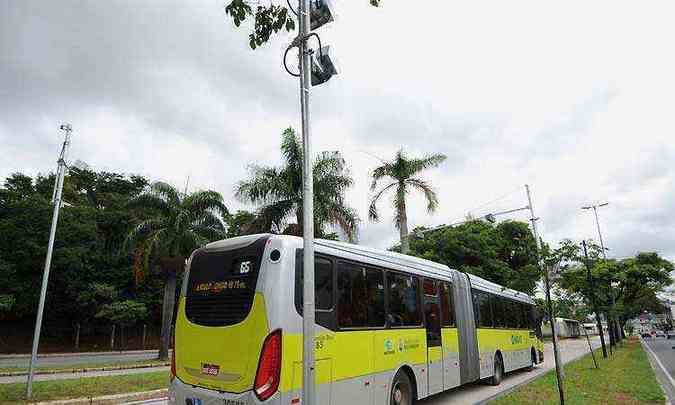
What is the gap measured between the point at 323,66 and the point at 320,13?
76 centimetres

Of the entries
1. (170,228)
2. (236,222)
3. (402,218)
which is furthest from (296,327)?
(236,222)

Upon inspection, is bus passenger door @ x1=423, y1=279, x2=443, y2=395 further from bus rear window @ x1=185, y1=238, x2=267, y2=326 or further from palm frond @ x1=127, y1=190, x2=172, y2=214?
palm frond @ x1=127, y1=190, x2=172, y2=214

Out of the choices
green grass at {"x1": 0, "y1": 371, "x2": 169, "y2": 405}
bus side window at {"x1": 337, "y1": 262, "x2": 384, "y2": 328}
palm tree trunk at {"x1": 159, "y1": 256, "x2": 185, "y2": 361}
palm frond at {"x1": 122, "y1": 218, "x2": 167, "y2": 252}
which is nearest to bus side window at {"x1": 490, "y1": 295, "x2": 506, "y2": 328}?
bus side window at {"x1": 337, "y1": 262, "x2": 384, "y2": 328}

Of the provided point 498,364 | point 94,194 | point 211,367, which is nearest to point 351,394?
point 211,367

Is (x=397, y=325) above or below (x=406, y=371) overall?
above

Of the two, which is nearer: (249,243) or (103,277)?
(249,243)

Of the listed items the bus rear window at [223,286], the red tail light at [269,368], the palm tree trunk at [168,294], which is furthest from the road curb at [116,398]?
the palm tree trunk at [168,294]

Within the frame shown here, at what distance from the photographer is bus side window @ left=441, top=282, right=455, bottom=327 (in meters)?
10.3

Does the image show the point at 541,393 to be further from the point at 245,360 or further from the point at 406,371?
the point at 245,360

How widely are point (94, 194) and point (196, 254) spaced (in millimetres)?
45735

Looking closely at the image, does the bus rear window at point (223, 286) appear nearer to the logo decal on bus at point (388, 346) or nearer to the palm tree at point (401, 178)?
the logo decal on bus at point (388, 346)

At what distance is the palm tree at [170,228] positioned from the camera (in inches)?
909

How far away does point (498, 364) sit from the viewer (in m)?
13.6

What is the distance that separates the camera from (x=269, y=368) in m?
5.59
